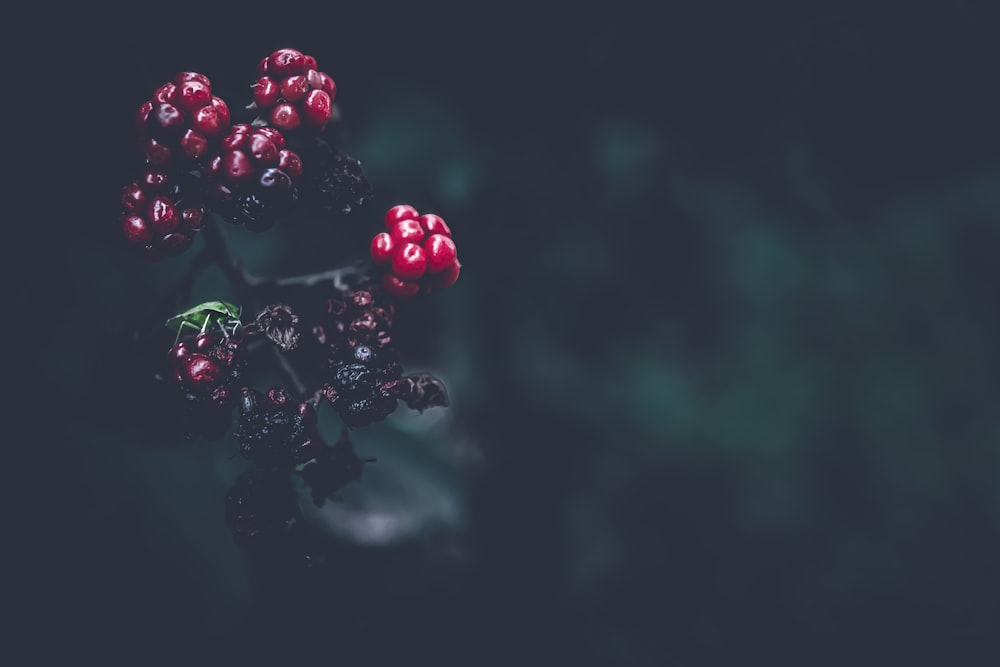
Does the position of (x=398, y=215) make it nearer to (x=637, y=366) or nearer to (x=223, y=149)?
(x=223, y=149)

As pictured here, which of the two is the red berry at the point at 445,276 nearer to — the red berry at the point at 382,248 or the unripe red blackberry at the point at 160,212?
the red berry at the point at 382,248

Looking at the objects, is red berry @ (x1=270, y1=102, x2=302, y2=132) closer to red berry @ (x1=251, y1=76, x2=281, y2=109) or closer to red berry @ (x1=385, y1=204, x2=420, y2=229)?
red berry @ (x1=251, y1=76, x2=281, y2=109)

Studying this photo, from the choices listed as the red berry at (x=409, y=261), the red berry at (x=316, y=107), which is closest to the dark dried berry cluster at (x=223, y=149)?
the red berry at (x=316, y=107)

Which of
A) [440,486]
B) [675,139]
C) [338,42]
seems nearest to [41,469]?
[440,486]

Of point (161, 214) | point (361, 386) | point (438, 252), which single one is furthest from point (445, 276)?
point (161, 214)

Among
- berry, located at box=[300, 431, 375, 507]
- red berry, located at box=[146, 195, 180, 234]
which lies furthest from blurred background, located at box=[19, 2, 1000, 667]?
red berry, located at box=[146, 195, 180, 234]

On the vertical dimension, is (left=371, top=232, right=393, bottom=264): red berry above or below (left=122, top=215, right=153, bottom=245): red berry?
above
